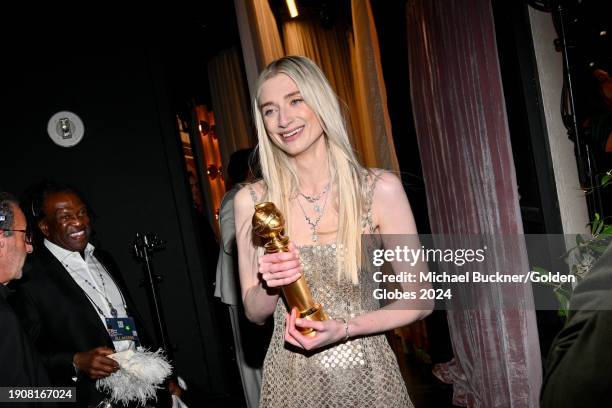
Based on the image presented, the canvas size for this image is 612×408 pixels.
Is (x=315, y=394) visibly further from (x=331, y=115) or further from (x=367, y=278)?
(x=331, y=115)

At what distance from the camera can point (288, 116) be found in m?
1.90

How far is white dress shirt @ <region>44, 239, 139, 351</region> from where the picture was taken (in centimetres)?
330

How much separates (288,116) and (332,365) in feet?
2.81

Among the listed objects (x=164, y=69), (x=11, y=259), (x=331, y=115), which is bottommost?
(x=11, y=259)

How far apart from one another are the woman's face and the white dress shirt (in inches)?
75.7

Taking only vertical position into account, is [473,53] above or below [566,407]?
above

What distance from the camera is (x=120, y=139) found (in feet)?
17.6

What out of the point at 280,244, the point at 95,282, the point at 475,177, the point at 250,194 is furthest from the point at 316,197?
the point at 95,282

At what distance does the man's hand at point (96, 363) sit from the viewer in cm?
279

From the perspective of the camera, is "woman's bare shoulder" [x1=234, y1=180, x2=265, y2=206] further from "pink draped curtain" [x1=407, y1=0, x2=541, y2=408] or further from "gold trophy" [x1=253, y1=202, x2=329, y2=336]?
"pink draped curtain" [x1=407, y1=0, x2=541, y2=408]

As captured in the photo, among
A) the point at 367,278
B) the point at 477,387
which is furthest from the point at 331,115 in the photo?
the point at 477,387

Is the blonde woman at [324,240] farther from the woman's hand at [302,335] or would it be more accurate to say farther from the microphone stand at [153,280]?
the microphone stand at [153,280]

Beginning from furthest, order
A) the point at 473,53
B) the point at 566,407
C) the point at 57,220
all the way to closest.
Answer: the point at 57,220
the point at 473,53
the point at 566,407

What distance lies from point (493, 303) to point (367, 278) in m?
1.77
